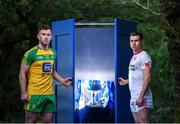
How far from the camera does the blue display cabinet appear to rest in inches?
347

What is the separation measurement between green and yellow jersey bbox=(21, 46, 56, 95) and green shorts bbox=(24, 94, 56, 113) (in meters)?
0.06

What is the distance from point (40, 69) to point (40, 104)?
47 cm

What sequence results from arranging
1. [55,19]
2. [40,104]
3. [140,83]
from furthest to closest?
1. [55,19]
2. [140,83]
3. [40,104]

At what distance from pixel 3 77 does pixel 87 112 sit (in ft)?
29.1

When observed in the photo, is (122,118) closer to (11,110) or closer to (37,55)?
(37,55)

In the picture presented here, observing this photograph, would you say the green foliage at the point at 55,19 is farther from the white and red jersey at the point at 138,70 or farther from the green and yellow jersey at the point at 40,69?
the green and yellow jersey at the point at 40,69

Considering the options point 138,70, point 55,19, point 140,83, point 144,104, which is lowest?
point 144,104

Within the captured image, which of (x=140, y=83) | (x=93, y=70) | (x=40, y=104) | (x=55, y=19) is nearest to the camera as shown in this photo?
(x=40, y=104)

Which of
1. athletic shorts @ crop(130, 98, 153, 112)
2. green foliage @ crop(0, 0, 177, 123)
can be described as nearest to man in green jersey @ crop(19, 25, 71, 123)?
athletic shorts @ crop(130, 98, 153, 112)

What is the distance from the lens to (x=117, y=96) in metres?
8.79

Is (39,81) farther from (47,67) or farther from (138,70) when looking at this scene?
(138,70)

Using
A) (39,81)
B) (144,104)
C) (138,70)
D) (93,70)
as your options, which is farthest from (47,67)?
(93,70)

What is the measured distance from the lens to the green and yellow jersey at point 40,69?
711cm

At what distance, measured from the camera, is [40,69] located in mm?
7113
